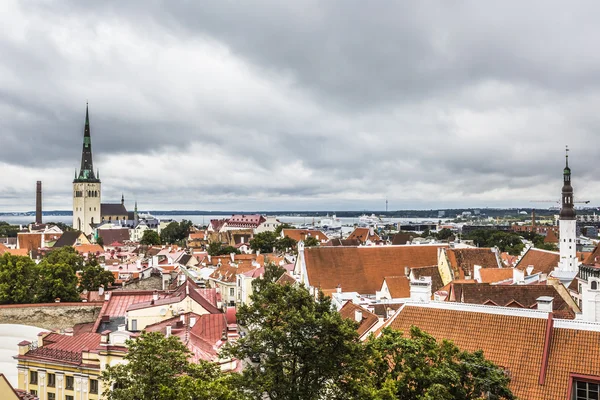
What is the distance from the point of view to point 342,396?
15.3 m

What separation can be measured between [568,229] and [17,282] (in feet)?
201

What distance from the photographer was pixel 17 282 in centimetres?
4728

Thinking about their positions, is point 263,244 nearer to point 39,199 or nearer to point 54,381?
point 54,381

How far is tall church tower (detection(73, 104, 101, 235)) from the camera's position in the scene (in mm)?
189625

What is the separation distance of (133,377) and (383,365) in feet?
24.2

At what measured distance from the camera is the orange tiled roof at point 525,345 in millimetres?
17984

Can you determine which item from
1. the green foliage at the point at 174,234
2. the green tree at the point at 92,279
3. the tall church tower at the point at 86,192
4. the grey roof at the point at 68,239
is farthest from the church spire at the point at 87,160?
the green tree at the point at 92,279

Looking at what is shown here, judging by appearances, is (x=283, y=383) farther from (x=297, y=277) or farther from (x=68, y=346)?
(x=297, y=277)

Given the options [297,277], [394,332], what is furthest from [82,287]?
[394,332]

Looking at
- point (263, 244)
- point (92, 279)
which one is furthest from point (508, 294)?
point (263, 244)

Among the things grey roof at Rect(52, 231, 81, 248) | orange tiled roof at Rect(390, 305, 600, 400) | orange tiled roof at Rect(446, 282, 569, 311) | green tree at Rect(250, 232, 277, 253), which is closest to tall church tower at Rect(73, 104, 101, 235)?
grey roof at Rect(52, 231, 81, 248)

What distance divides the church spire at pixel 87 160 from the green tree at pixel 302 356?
190 metres

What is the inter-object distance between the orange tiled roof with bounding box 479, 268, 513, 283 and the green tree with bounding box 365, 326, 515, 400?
3209 centimetres

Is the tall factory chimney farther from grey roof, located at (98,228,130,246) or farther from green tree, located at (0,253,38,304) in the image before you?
green tree, located at (0,253,38,304)
